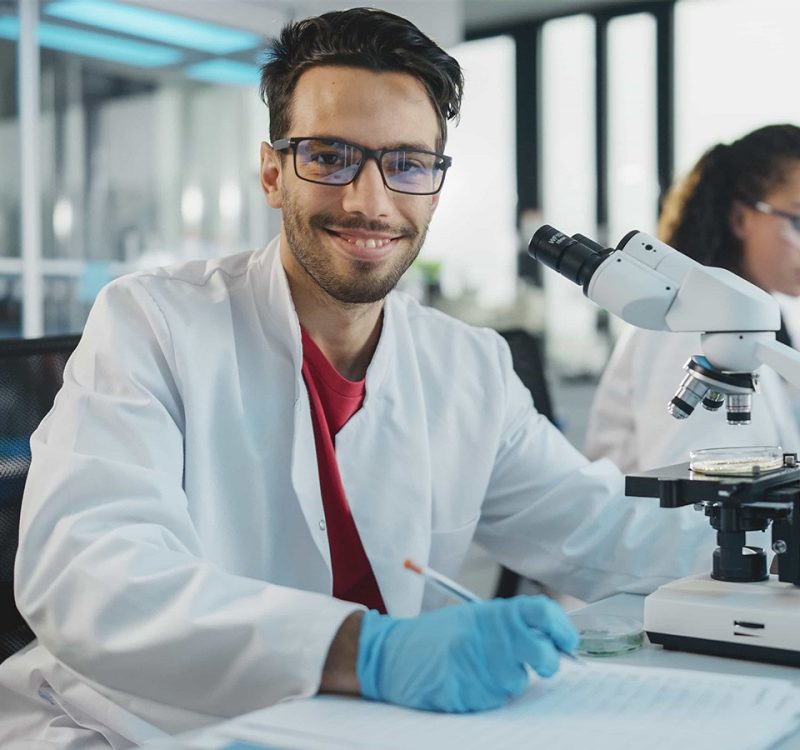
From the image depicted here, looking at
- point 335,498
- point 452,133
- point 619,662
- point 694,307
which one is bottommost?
point 619,662

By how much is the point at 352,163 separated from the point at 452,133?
352 cm

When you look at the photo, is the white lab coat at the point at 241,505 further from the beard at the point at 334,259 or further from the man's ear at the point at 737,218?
the man's ear at the point at 737,218

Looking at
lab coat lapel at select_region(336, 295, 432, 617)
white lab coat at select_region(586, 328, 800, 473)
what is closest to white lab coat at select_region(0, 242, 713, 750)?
lab coat lapel at select_region(336, 295, 432, 617)

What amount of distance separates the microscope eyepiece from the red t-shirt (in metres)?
0.39

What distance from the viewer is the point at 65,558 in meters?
1.04

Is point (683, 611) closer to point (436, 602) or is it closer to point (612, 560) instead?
point (612, 560)

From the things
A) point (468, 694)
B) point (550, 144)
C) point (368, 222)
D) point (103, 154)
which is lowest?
point (468, 694)

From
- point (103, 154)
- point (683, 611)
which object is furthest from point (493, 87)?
point (683, 611)

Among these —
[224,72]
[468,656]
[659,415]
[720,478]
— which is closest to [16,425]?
[468,656]

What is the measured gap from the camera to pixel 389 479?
1.47m

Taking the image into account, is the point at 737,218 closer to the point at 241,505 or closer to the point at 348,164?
the point at 348,164

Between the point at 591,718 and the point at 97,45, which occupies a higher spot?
the point at 97,45

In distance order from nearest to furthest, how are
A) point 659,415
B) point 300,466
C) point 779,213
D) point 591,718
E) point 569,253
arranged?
point 591,718 < point 569,253 < point 300,466 < point 659,415 < point 779,213

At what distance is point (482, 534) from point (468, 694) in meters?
0.82
